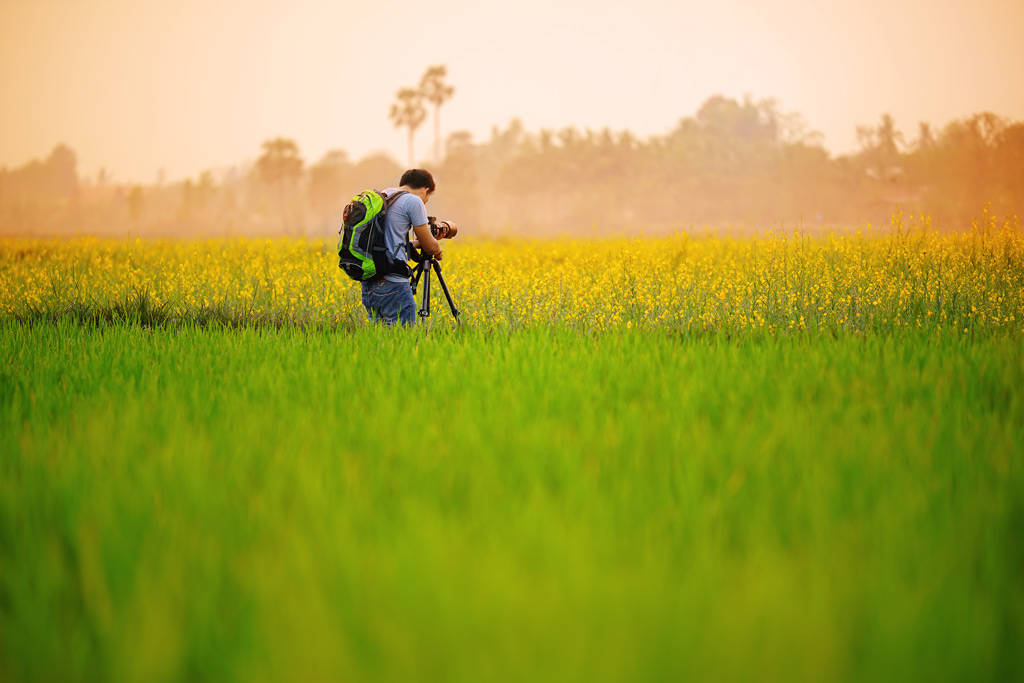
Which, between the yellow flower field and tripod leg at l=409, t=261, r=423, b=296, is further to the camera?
the yellow flower field

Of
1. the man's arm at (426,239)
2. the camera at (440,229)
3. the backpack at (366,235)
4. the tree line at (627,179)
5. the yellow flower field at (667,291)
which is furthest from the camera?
the tree line at (627,179)

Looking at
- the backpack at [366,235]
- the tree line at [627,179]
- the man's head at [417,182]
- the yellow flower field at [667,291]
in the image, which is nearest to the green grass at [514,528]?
the backpack at [366,235]

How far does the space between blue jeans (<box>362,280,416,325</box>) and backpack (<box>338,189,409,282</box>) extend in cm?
24

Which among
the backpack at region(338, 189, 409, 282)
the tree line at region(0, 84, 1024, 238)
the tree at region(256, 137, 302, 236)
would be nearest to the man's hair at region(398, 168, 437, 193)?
the backpack at region(338, 189, 409, 282)

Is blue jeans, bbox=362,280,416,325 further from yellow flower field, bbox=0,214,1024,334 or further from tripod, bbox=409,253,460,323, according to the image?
yellow flower field, bbox=0,214,1024,334

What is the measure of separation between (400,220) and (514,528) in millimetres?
5021

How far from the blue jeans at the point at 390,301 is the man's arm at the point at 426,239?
0.46 m

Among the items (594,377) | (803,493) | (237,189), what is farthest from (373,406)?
(237,189)

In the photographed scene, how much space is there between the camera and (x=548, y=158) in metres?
76.4

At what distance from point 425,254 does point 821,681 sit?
6015mm

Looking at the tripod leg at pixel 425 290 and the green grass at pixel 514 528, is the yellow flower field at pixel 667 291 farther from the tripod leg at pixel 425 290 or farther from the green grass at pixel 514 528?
the green grass at pixel 514 528

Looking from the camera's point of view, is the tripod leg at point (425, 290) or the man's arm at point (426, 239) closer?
the man's arm at point (426, 239)

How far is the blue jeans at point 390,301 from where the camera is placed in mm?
7266

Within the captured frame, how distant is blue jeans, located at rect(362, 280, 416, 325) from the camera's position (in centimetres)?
727
